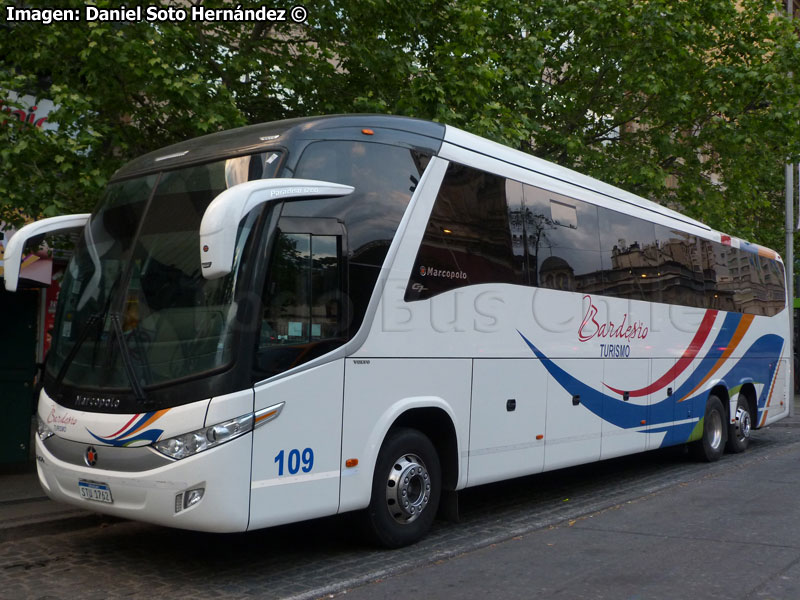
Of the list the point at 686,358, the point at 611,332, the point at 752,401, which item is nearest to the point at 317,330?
the point at 611,332

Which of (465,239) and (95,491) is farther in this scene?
(465,239)

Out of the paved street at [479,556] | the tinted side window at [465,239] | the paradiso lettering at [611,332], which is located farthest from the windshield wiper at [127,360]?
the paradiso lettering at [611,332]

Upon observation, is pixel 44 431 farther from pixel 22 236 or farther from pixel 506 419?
pixel 506 419

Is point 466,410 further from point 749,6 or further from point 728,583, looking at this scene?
point 749,6

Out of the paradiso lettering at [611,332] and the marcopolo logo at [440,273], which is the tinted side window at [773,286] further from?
the marcopolo logo at [440,273]

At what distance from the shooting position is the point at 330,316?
21.4 feet

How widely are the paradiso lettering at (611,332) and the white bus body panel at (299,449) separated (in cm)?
417

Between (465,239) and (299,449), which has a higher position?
(465,239)

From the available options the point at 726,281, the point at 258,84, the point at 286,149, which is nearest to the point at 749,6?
the point at 726,281

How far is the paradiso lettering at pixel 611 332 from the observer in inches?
388

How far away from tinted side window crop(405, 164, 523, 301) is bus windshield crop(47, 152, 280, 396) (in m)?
1.70

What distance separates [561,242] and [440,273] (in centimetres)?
239

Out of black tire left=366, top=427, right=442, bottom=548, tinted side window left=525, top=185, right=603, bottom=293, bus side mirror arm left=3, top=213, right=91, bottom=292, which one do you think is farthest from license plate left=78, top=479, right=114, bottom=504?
tinted side window left=525, top=185, right=603, bottom=293

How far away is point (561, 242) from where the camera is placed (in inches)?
372
